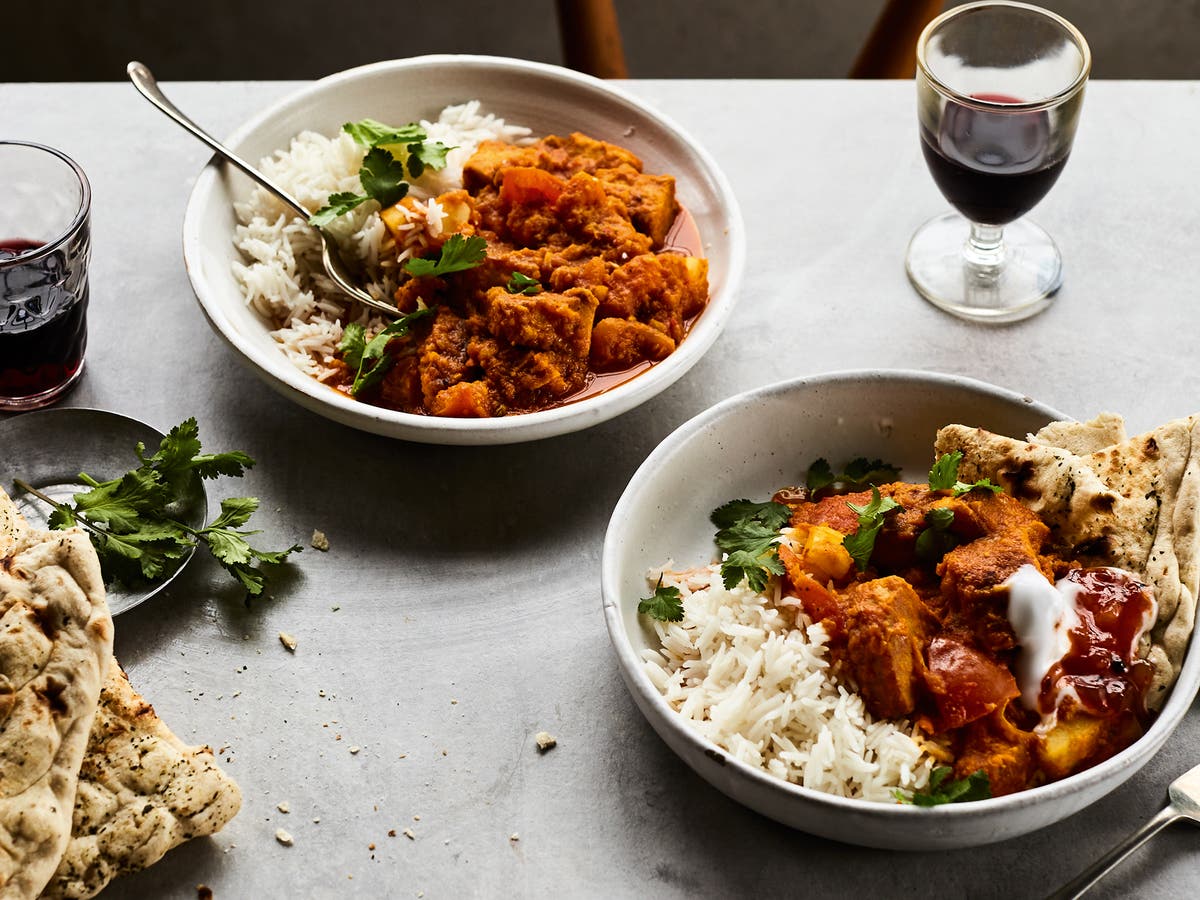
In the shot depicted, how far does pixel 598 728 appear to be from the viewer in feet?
8.00

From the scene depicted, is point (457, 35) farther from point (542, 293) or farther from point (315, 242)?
point (542, 293)

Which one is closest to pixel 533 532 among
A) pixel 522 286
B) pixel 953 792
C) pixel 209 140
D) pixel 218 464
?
pixel 522 286

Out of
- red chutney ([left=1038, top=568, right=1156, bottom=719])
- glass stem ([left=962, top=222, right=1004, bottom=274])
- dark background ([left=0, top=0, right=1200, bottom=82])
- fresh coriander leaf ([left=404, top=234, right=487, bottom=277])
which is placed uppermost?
fresh coriander leaf ([left=404, top=234, right=487, bottom=277])

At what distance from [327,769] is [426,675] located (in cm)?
26

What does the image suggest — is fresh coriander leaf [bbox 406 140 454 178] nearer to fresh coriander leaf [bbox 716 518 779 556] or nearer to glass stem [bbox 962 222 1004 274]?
fresh coriander leaf [bbox 716 518 779 556]

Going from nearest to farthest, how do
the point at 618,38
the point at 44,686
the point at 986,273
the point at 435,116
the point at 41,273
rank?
the point at 44,686 → the point at 41,273 → the point at 986,273 → the point at 435,116 → the point at 618,38

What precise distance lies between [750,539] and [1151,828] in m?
0.85

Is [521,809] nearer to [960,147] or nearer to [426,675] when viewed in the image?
[426,675]

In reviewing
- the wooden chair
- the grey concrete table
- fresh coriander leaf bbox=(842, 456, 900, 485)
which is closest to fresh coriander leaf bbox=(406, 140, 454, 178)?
the grey concrete table

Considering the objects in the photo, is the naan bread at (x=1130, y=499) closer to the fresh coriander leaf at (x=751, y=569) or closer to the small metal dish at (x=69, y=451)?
the fresh coriander leaf at (x=751, y=569)

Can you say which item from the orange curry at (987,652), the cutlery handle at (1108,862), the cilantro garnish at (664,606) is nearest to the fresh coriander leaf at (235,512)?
the cilantro garnish at (664,606)

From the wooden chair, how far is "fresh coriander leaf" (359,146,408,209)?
1.10 m

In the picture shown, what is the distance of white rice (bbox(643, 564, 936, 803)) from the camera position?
2.13 metres

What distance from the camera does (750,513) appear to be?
2.68m
